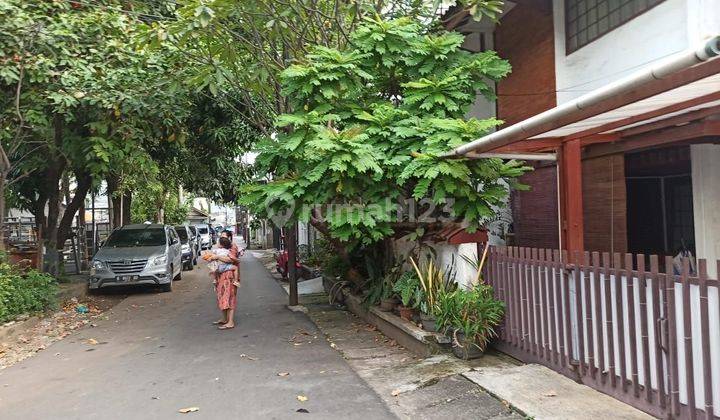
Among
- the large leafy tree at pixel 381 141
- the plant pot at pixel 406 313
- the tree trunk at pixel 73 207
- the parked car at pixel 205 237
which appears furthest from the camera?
the parked car at pixel 205 237

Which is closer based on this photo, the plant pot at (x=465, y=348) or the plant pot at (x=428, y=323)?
the plant pot at (x=465, y=348)

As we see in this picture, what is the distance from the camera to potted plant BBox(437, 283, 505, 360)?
611cm

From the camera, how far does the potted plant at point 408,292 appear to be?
24.1 feet

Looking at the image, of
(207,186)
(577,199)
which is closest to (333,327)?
(577,199)

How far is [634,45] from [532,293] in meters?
3.77

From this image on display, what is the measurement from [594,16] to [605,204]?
2.81 meters

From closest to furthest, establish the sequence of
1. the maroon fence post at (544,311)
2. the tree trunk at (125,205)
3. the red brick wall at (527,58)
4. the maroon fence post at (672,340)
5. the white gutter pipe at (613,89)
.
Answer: the white gutter pipe at (613,89), the maroon fence post at (672,340), the maroon fence post at (544,311), the red brick wall at (527,58), the tree trunk at (125,205)

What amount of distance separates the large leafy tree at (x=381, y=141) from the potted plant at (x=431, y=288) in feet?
2.28

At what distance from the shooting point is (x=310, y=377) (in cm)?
606

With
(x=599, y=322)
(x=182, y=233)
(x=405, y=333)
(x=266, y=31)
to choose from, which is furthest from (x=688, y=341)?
(x=182, y=233)

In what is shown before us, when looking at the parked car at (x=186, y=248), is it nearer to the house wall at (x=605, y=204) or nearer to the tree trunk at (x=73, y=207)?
the tree trunk at (x=73, y=207)

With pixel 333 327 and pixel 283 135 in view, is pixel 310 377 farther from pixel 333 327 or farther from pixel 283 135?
pixel 283 135

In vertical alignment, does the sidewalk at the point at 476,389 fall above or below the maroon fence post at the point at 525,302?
below

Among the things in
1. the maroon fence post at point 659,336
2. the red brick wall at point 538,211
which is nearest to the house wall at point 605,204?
the red brick wall at point 538,211
